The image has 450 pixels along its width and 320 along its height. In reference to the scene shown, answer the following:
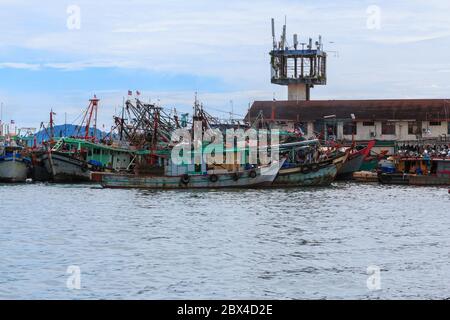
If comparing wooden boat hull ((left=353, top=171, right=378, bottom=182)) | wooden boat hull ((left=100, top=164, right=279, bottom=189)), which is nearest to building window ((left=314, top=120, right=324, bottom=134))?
wooden boat hull ((left=353, top=171, right=378, bottom=182))

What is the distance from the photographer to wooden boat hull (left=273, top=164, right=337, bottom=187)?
5278 cm

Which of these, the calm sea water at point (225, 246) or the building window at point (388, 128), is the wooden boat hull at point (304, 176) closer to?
the calm sea water at point (225, 246)

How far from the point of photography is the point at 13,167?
62406 mm

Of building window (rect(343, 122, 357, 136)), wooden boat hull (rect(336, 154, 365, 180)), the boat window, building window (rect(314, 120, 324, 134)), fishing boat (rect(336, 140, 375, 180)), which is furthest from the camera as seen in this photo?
building window (rect(314, 120, 324, 134))

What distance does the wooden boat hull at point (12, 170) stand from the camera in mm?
62219

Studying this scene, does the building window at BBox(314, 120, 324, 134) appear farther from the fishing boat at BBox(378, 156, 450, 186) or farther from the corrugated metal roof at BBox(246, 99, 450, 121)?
the fishing boat at BBox(378, 156, 450, 186)

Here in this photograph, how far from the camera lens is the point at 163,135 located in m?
62.1

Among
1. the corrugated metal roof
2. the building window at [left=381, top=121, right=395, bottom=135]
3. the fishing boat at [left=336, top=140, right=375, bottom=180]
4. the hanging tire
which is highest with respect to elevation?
the corrugated metal roof

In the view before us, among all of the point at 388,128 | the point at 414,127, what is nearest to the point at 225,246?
the point at 388,128

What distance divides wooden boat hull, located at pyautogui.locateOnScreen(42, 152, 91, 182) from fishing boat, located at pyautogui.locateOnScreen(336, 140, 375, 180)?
18699mm

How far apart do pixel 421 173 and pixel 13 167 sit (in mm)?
29313

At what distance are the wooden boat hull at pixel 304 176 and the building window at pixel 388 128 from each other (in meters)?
20.9
